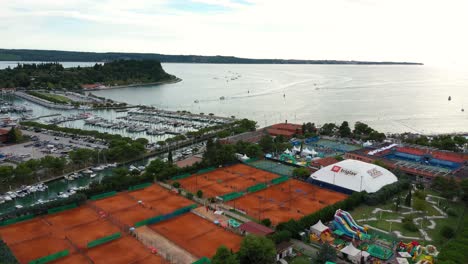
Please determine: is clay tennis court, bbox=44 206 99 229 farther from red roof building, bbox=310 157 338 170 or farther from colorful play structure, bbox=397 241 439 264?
red roof building, bbox=310 157 338 170

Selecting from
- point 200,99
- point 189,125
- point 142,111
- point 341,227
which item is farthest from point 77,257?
point 200,99

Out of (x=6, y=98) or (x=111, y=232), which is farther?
(x=6, y=98)

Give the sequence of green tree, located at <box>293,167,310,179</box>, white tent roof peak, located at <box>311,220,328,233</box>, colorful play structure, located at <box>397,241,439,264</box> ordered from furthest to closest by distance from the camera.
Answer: green tree, located at <box>293,167,310,179</box>
white tent roof peak, located at <box>311,220,328,233</box>
colorful play structure, located at <box>397,241,439,264</box>

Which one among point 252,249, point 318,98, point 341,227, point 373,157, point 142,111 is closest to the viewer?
point 252,249

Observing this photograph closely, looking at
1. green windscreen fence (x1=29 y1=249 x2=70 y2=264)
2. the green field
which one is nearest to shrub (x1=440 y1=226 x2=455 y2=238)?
the green field

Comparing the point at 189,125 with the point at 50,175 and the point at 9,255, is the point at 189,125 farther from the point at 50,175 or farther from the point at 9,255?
the point at 9,255

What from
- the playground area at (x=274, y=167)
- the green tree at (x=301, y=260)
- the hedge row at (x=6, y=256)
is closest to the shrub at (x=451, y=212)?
the green tree at (x=301, y=260)
